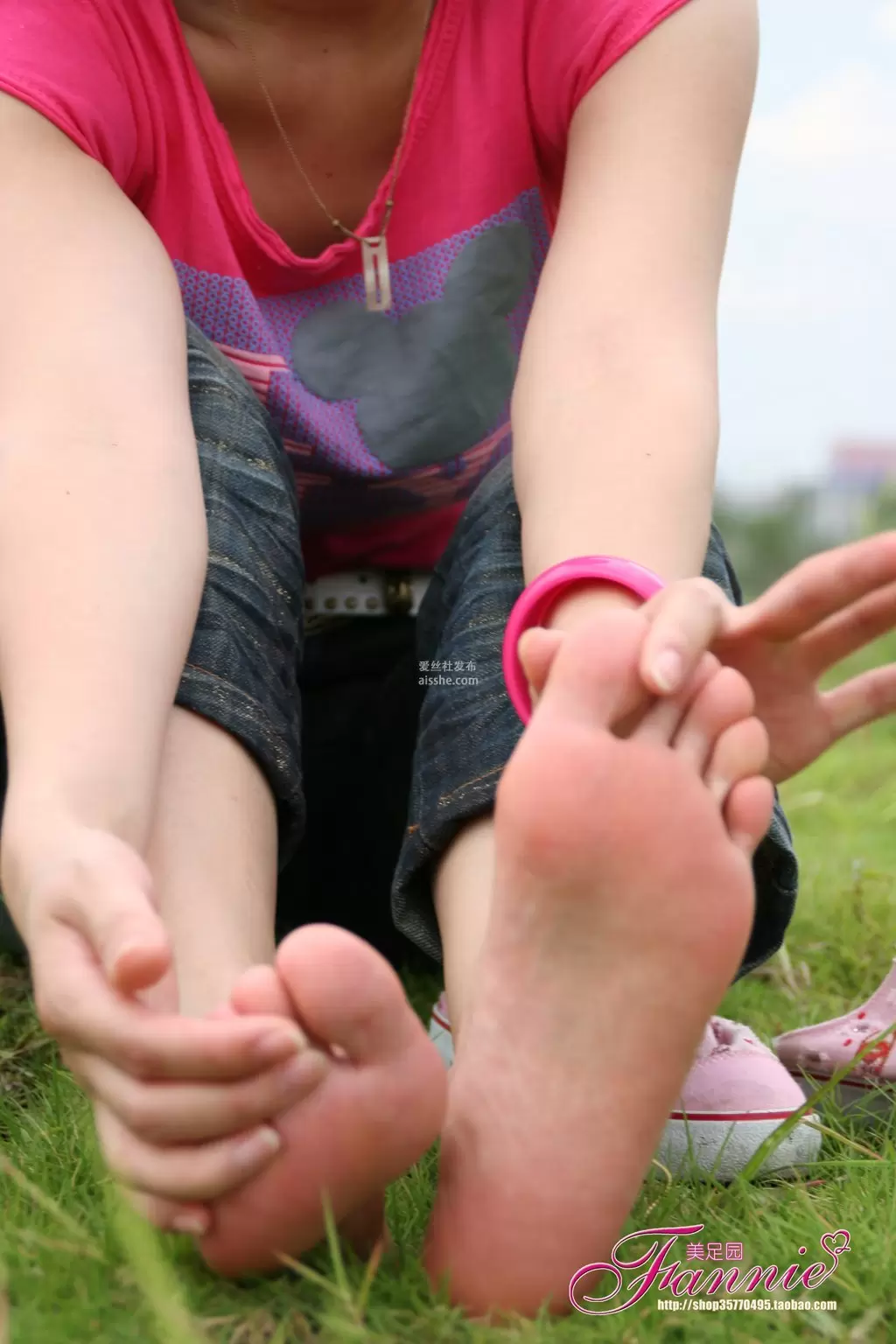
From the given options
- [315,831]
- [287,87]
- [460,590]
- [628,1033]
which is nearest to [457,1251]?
[628,1033]

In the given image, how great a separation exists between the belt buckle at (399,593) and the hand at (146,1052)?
0.66 m

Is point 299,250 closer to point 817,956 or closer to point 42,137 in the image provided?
point 42,137

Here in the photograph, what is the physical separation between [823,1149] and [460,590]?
1.42ft

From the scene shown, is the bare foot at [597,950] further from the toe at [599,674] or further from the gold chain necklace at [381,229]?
the gold chain necklace at [381,229]

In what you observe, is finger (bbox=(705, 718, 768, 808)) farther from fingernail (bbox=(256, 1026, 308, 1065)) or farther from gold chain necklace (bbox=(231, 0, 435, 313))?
gold chain necklace (bbox=(231, 0, 435, 313))

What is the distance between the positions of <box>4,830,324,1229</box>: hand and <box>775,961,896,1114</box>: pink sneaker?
1.71 feet

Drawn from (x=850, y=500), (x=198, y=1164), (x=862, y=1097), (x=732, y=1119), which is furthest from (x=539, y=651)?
(x=850, y=500)

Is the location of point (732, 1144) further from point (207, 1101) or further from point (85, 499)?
point (85, 499)

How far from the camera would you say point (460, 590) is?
→ 0.95 metres

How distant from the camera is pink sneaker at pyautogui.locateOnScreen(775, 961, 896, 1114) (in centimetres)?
92

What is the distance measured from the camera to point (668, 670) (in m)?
0.57

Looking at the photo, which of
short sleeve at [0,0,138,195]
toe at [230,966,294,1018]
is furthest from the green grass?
short sleeve at [0,0,138,195]

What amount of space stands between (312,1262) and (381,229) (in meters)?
0.77

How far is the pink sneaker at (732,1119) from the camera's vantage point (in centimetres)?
82
